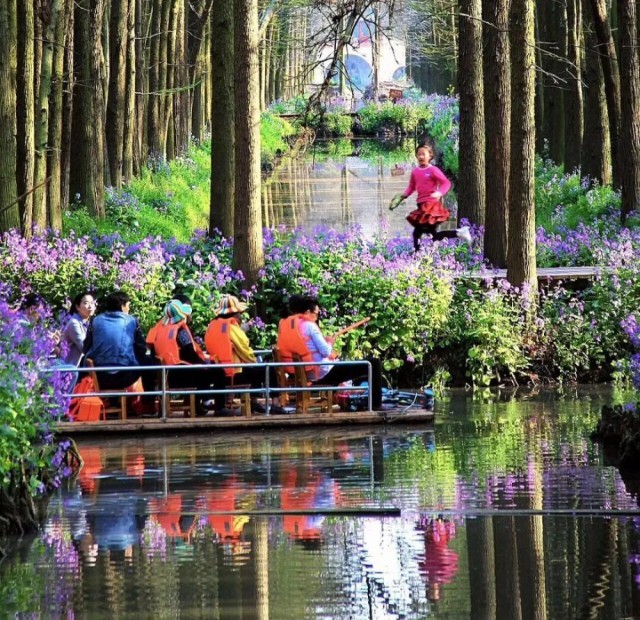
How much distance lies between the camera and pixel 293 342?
52.0ft

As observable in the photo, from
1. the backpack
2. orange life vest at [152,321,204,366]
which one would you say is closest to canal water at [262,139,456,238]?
orange life vest at [152,321,204,366]

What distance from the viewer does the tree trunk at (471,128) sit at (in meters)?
23.3

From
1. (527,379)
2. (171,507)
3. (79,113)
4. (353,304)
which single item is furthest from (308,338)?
(79,113)

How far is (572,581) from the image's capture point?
25.7ft

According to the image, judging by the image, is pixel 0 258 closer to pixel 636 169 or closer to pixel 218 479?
pixel 218 479

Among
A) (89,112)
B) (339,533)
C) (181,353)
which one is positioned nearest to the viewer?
(339,533)

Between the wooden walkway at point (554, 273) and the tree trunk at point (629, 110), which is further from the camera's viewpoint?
the tree trunk at point (629, 110)

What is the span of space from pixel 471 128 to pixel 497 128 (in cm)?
192

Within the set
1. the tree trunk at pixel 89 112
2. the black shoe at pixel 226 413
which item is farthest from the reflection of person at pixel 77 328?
the tree trunk at pixel 89 112

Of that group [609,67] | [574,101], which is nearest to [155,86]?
[574,101]

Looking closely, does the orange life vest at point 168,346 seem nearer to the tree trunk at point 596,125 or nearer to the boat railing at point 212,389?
the boat railing at point 212,389

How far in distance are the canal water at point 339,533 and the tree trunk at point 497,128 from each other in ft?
23.4

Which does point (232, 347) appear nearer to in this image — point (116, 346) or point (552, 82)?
point (116, 346)

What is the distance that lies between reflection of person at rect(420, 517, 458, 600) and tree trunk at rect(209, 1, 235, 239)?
487 inches
